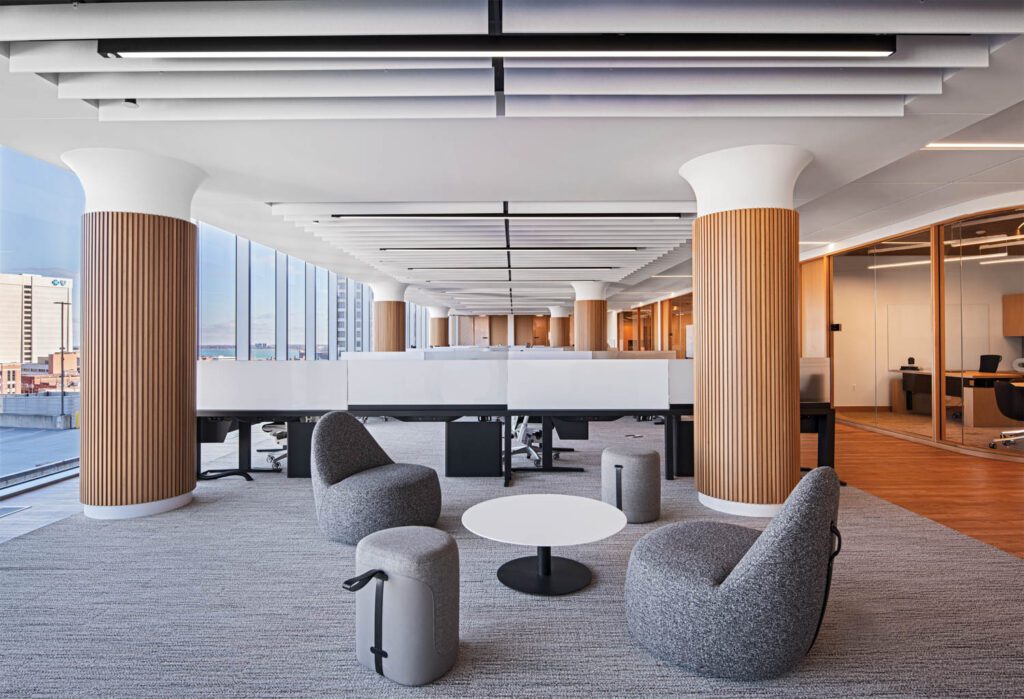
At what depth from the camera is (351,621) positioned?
2744 millimetres

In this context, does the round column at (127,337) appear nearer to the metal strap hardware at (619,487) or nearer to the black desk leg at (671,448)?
the metal strap hardware at (619,487)

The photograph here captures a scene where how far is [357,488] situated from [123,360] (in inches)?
97.0

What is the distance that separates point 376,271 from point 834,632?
1127 centimetres

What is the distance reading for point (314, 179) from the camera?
552cm

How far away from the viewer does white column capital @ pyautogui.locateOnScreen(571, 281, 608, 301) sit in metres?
14.5

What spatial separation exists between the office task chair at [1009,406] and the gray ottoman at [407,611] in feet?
25.6

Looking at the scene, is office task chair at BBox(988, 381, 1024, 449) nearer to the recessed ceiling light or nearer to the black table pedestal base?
the recessed ceiling light

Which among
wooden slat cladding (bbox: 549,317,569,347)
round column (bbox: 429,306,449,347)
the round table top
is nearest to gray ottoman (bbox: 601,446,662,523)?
the round table top

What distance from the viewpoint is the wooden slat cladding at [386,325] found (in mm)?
14164

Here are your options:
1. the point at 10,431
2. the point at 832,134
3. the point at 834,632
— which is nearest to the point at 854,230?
the point at 832,134

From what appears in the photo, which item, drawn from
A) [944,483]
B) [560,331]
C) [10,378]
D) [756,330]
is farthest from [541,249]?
[560,331]

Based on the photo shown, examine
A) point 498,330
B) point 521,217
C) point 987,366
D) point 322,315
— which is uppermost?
point 521,217

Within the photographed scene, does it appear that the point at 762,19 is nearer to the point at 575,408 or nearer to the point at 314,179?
the point at 575,408

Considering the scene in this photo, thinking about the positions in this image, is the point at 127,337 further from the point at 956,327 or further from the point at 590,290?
the point at 590,290
